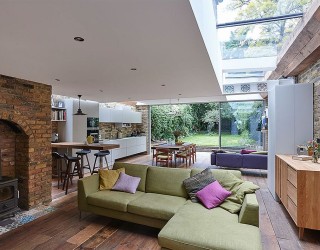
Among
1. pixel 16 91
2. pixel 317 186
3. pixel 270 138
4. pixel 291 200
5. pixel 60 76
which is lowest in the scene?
pixel 291 200

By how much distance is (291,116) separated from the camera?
13.4 ft

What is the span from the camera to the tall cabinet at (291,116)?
13.1 ft

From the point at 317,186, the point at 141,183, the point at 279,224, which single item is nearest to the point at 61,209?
the point at 141,183

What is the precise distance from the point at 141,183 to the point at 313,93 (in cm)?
346

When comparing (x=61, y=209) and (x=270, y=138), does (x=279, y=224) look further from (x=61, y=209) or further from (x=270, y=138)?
(x=61, y=209)

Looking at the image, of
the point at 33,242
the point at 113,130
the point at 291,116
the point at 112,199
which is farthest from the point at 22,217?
the point at 113,130

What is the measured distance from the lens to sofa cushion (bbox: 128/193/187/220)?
2.70 m

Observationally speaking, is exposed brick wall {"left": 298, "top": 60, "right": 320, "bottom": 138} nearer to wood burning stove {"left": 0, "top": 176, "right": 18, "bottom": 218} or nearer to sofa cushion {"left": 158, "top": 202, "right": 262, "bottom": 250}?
sofa cushion {"left": 158, "top": 202, "right": 262, "bottom": 250}

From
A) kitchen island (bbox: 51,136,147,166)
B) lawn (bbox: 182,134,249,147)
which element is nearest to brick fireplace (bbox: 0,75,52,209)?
kitchen island (bbox: 51,136,147,166)

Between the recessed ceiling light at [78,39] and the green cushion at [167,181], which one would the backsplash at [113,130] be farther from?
the recessed ceiling light at [78,39]

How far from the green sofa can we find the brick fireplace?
3.78 ft

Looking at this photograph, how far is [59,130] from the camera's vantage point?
6406mm

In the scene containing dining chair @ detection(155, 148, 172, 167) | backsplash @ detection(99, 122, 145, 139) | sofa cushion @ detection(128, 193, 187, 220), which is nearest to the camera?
sofa cushion @ detection(128, 193, 187, 220)

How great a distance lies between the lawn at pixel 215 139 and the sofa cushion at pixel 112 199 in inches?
273
